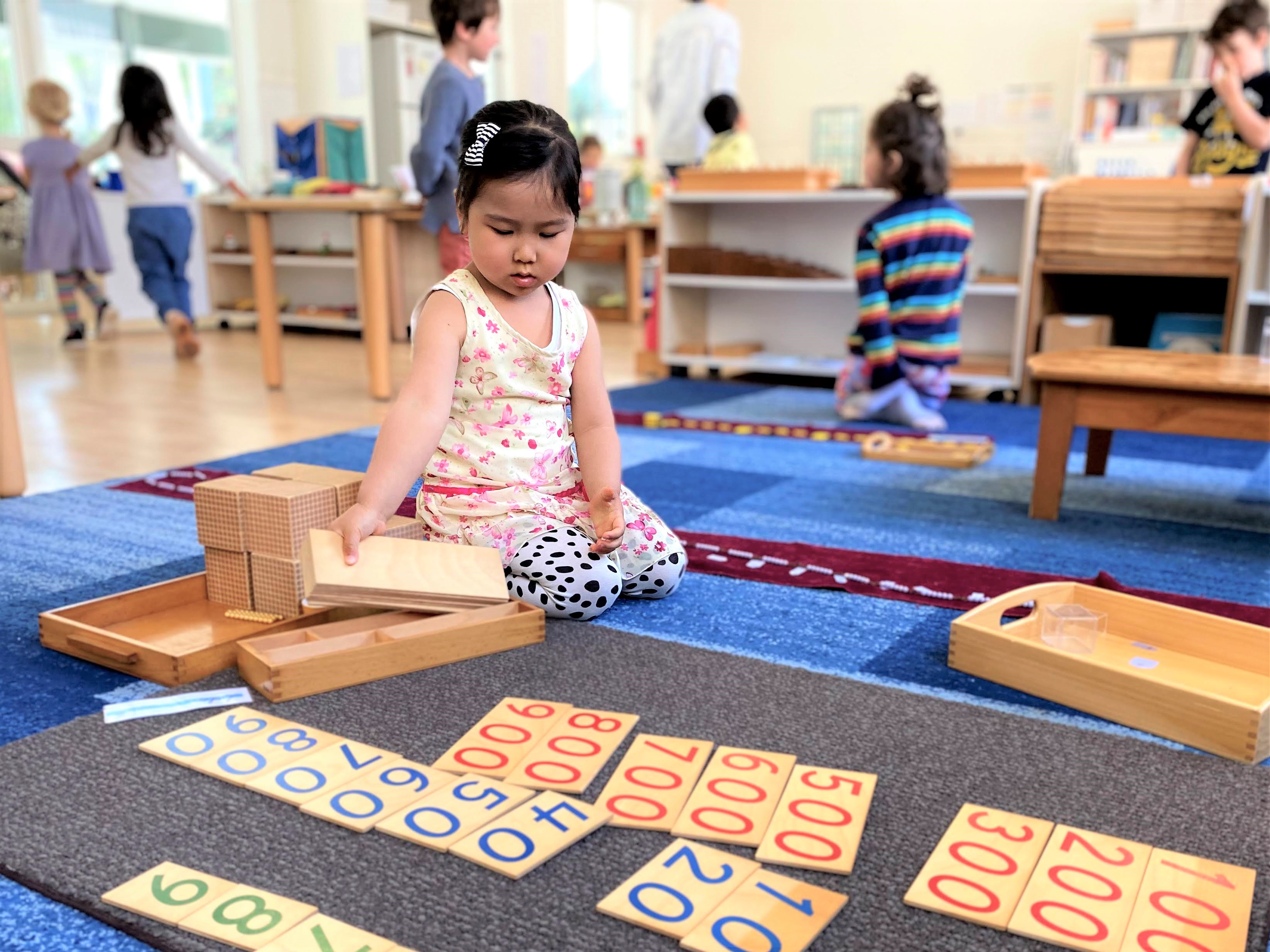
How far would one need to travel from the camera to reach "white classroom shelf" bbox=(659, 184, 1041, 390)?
12.5ft

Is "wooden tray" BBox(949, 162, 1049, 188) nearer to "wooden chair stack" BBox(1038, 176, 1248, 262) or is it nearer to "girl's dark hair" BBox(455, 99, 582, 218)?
"wooden chair stack" BBox(1038, 176, 1248, 262)

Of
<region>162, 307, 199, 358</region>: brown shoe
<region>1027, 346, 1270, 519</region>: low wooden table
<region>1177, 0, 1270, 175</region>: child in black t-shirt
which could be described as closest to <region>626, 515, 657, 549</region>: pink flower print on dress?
<region>1027, 346, 1270, 519</region>: low wooden table

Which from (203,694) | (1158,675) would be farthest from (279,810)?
(1158,675)

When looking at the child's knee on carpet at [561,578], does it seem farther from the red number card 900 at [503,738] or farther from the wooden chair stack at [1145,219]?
the wooden chair stack at [1145,219]

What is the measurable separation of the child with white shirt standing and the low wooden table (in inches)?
142

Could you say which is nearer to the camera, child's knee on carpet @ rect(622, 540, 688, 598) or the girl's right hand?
the girl's right hand

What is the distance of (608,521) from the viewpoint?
1.46 meters

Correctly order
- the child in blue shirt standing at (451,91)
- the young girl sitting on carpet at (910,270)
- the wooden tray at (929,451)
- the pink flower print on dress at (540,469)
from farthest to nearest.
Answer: the young girl sitting on carpet at (910,270) < the child in blue shirt standing at (451,91) < the wooden tray at (929,451) < the pink flower print on dress at (540,469)

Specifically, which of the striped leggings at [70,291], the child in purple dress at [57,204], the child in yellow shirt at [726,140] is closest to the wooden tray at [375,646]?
the child in yellow shirt at [726,140]

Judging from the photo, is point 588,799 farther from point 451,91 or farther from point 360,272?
point 360,272

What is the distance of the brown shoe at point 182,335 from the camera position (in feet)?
15.6

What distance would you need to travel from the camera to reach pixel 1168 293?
3930mm

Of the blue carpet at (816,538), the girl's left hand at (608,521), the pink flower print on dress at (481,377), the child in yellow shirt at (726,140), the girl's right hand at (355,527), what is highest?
the child in yellow shirt at (726,140)

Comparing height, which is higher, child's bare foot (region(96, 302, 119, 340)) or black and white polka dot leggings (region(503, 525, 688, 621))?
black and white polka dot leggings (region(503, 525, 688, 621))
